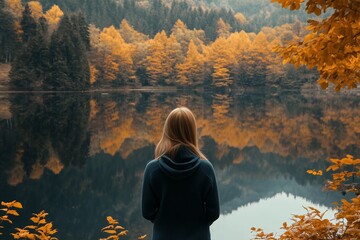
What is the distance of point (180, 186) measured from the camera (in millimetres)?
3143

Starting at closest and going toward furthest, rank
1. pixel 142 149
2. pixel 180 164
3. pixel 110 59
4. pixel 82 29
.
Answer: pixel 180 164 → pixel 142 149 → pixel 82 29 → pixel 110 59

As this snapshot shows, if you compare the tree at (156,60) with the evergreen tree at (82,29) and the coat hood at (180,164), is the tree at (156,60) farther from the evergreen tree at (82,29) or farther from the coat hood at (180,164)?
the coat hood at (180,164)

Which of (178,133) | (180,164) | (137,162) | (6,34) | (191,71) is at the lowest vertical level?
(137,162)

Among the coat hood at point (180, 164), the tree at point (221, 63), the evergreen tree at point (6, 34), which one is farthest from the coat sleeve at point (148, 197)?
the tree at point (221, 63)

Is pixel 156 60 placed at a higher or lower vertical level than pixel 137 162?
higher

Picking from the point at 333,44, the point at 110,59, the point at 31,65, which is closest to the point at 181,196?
the point at 333,44

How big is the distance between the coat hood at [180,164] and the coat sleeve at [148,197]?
11cm

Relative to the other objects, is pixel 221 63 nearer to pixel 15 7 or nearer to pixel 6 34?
pixel 6 34

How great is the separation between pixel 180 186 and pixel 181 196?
0.30ft

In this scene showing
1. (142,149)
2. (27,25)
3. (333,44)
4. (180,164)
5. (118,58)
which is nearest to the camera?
(180,164)

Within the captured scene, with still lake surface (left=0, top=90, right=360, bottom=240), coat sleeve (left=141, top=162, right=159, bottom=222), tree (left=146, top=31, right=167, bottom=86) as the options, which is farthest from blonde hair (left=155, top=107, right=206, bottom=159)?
tree (left=146, top=31, right=167, bottom=86)

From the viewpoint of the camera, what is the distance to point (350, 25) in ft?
10.7

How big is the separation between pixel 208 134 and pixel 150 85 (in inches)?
2180

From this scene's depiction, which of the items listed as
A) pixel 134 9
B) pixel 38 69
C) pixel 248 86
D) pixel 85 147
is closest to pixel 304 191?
pixel 85 147
